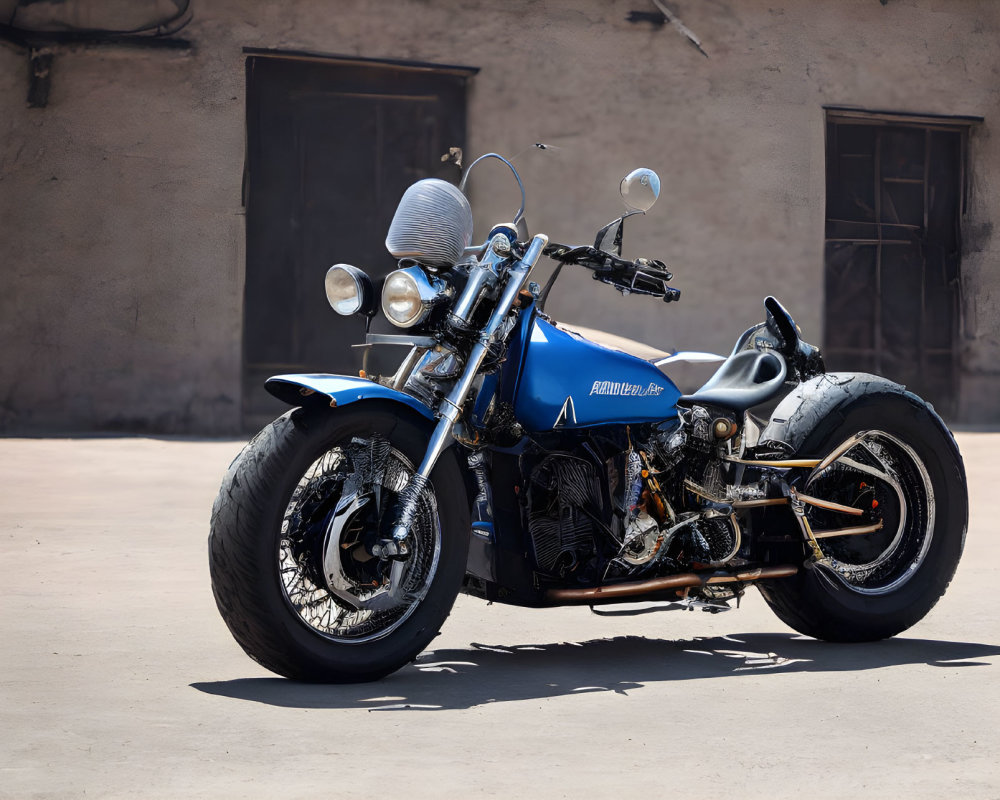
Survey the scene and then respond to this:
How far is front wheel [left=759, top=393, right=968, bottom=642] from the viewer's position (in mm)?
5652

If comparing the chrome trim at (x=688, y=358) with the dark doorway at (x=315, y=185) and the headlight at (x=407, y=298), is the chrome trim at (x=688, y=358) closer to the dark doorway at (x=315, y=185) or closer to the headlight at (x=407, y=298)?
the headlight at (x=407, y=298)

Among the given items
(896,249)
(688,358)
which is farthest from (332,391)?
(896,249)

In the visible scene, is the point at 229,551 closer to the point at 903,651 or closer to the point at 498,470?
the point at 498,470

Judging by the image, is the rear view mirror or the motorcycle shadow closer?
the motorcycle shadow

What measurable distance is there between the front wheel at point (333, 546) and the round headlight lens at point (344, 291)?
0.39 meters

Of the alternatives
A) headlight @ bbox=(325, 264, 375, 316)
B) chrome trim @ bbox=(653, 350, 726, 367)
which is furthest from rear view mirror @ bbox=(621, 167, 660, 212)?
headlight @ bbox=(325, 264, 375, 316)

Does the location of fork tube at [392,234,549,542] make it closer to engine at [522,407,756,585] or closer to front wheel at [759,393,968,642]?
engine at [522,407,756,585]

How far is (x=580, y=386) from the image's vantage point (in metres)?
5.15

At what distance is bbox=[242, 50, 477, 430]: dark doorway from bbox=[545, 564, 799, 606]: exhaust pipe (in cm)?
Result: 852

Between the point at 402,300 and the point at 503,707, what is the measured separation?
Result: 126 centimetres

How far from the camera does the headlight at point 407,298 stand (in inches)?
189

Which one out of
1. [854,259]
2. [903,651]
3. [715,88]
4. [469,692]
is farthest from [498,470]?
[854,259]

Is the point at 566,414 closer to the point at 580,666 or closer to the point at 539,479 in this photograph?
the point at 539,479

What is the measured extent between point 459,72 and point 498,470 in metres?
9.68
